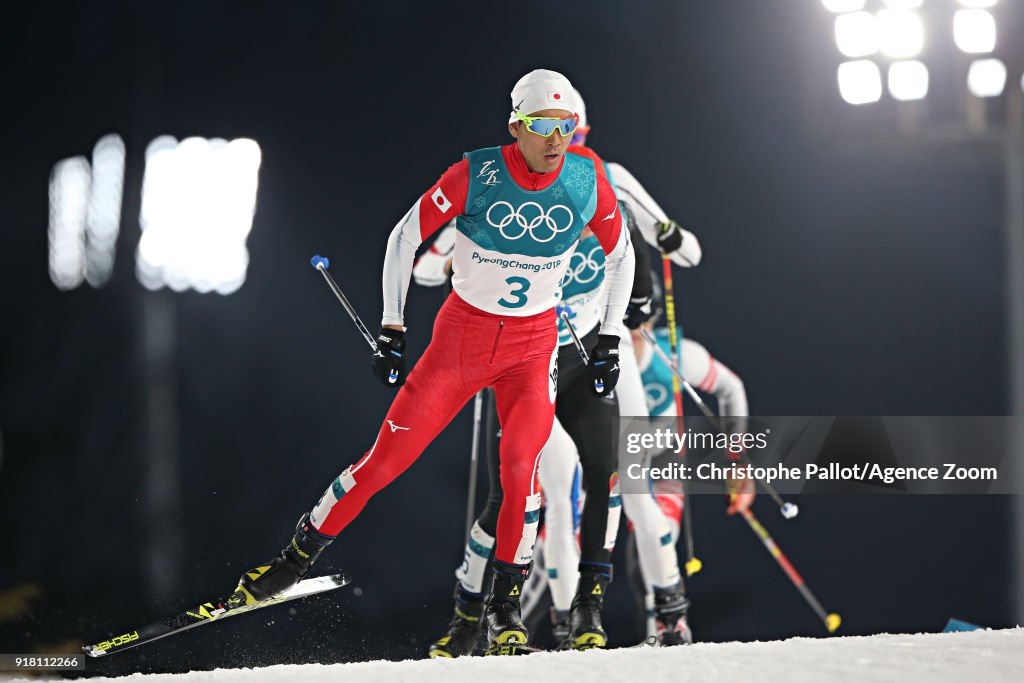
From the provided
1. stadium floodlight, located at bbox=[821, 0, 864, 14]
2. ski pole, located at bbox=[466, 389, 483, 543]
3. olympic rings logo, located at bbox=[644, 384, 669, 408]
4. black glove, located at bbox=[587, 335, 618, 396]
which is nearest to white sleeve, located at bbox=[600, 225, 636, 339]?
black glove, located at bbox=[587, 335, 618, 396]

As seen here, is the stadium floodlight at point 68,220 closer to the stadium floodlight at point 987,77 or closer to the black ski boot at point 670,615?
the black ski boot at point 670,615

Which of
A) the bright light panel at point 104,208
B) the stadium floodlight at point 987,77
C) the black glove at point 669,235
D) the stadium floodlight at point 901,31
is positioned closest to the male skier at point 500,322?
the black glove at point 669,235

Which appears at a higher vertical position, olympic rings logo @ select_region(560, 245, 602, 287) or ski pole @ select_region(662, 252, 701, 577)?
olympic rings logo @ select_region(560, 245, 602, 287)

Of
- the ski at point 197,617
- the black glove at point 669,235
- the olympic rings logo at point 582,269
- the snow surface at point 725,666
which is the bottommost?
the ski at point 197,617

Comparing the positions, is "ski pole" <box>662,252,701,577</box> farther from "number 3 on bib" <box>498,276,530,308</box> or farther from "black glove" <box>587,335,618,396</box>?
"number 3 on bib" <box>498,276,530,308</box>

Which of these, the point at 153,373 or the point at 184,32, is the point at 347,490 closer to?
the point at 153,373

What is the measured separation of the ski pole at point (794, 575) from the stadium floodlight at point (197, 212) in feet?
8.35

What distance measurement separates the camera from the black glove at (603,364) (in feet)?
11.4

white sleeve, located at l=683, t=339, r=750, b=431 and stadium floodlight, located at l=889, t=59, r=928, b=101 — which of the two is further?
stadium floodlight, located at l=889, t=59, r=928, b=101

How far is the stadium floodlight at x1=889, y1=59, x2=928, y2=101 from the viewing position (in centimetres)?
509

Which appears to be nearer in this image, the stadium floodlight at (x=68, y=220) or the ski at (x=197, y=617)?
the ski at (x=197, y=617)

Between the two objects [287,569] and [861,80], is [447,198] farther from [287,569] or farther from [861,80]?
[861,80]

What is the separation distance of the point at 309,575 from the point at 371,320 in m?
1.02

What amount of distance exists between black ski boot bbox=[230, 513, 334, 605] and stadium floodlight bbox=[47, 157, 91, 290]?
1.82m
